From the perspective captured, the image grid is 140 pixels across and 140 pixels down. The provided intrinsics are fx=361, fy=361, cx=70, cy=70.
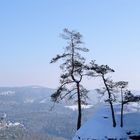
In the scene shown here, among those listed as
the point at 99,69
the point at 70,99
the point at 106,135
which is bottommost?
the point at 106,135

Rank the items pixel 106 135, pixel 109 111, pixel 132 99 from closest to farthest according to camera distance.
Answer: pixel 106 135
pixel 132 99
pixel 109 111

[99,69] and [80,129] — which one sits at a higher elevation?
[99,69]

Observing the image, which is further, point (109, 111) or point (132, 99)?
point (109, 111)

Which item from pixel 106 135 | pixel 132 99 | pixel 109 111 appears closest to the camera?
pixel 106 135

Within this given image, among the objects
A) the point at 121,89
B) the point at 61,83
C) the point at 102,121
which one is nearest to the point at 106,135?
the point at 102,121

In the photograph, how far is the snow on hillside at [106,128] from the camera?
39.8m

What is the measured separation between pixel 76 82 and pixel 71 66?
2.06 m

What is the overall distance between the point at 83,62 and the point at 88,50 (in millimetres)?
1695

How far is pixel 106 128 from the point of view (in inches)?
1624

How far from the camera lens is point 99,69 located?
141 feet

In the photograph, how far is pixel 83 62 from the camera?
144ft

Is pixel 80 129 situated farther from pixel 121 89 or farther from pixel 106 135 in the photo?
pixel 121 89

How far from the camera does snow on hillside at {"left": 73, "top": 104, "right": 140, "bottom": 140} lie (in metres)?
39.8

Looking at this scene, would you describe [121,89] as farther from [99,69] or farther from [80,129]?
[80,129]
